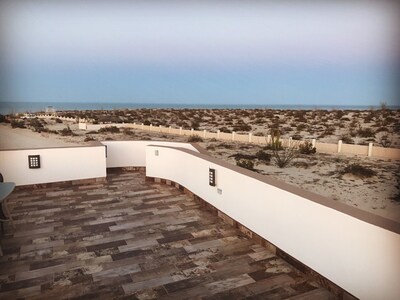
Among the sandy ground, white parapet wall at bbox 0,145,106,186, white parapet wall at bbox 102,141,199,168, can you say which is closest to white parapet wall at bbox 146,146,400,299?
white parapet wall at bbox 0,145,106,186

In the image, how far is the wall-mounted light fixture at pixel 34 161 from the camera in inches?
209

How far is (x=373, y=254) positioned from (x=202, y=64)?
5624 mm

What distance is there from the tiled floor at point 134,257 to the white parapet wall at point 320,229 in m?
0.19

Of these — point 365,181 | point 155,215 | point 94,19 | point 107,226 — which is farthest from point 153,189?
point 365,181

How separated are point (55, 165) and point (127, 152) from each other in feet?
5.31

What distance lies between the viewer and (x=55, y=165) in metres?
5.58

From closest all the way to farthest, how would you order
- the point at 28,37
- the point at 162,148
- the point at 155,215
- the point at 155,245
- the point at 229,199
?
the point at 28,37
the point at 155,245
the point at 229,199
the point at 155,215
the point at 162,148

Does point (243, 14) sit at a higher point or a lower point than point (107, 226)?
higher

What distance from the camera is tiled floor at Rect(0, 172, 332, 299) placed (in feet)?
7.93

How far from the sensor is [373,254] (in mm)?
2072

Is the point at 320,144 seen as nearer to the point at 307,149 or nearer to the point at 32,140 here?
the point at 307,149

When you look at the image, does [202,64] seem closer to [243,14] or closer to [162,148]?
[162,148]

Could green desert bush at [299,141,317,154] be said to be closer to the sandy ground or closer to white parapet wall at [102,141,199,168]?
white parapet wall at [102,141,199,168]

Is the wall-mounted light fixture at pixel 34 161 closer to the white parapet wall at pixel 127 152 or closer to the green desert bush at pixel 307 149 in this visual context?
the white parapet wall at pixel 127 152
